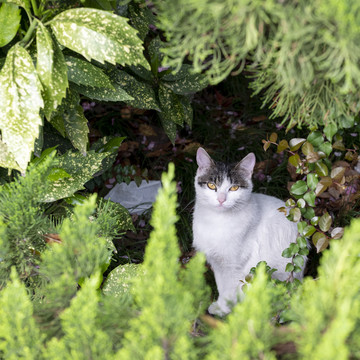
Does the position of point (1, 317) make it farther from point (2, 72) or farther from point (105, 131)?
point (105, 131)

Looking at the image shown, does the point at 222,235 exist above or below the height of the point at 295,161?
below

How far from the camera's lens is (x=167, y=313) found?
0.54m

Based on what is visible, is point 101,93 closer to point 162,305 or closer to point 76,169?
Answer: point 76,169

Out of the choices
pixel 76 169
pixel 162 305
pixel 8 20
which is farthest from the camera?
pixel 76 169

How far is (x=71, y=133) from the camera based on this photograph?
1.24m

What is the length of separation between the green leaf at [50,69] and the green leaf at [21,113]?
0.08 feet

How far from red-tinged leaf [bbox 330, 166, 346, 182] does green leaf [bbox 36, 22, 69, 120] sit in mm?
781

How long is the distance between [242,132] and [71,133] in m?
1.46

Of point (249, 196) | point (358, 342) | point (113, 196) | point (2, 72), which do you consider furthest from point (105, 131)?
point (358, 342)

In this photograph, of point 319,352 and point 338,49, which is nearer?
point 319,352

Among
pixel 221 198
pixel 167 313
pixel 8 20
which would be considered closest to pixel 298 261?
pixel 221 198

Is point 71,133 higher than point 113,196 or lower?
higher

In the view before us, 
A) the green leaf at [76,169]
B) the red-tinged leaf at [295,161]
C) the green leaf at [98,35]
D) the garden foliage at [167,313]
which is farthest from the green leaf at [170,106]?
the garden foliage at [167,313]

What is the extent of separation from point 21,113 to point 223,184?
0.91 meters
